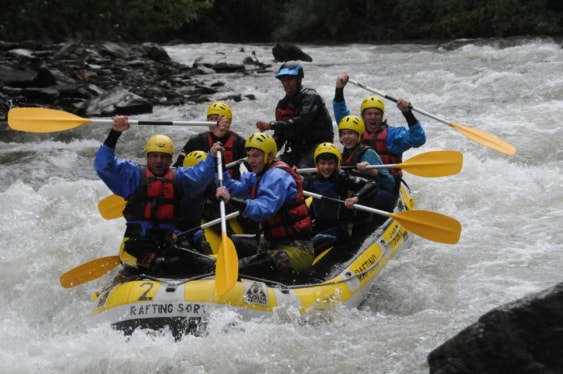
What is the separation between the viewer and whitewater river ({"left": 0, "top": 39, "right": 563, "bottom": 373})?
4379 mm

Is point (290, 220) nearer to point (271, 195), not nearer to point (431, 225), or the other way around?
point (271, 195)

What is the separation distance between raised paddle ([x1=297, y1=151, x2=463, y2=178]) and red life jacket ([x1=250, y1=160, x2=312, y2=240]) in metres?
1.16

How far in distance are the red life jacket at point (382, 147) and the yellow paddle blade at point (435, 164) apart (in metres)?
0.41

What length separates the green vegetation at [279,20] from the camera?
63.9 feet

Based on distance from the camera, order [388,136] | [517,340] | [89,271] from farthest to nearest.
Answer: [388,136] < [89,271] < [517,340]

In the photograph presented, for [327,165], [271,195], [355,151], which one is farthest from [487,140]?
[271,195]

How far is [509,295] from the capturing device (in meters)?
5.43

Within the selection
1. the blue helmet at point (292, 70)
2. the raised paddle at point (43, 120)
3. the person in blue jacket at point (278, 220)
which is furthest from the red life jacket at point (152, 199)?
the blue helmet at point (292, 70)

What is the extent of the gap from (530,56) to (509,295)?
42.3 ft

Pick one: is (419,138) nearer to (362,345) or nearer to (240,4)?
(362,345)

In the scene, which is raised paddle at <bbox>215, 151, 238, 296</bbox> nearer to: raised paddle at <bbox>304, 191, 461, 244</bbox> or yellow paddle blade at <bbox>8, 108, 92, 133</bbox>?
raised paddle at <bbox>304, 191, 461, 244</bbox>

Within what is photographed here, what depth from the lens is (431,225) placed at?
227 inches

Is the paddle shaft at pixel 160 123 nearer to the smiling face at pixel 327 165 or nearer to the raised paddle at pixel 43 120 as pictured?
the raised paddle at pixel 43 120

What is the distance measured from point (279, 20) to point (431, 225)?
35.1 meters
